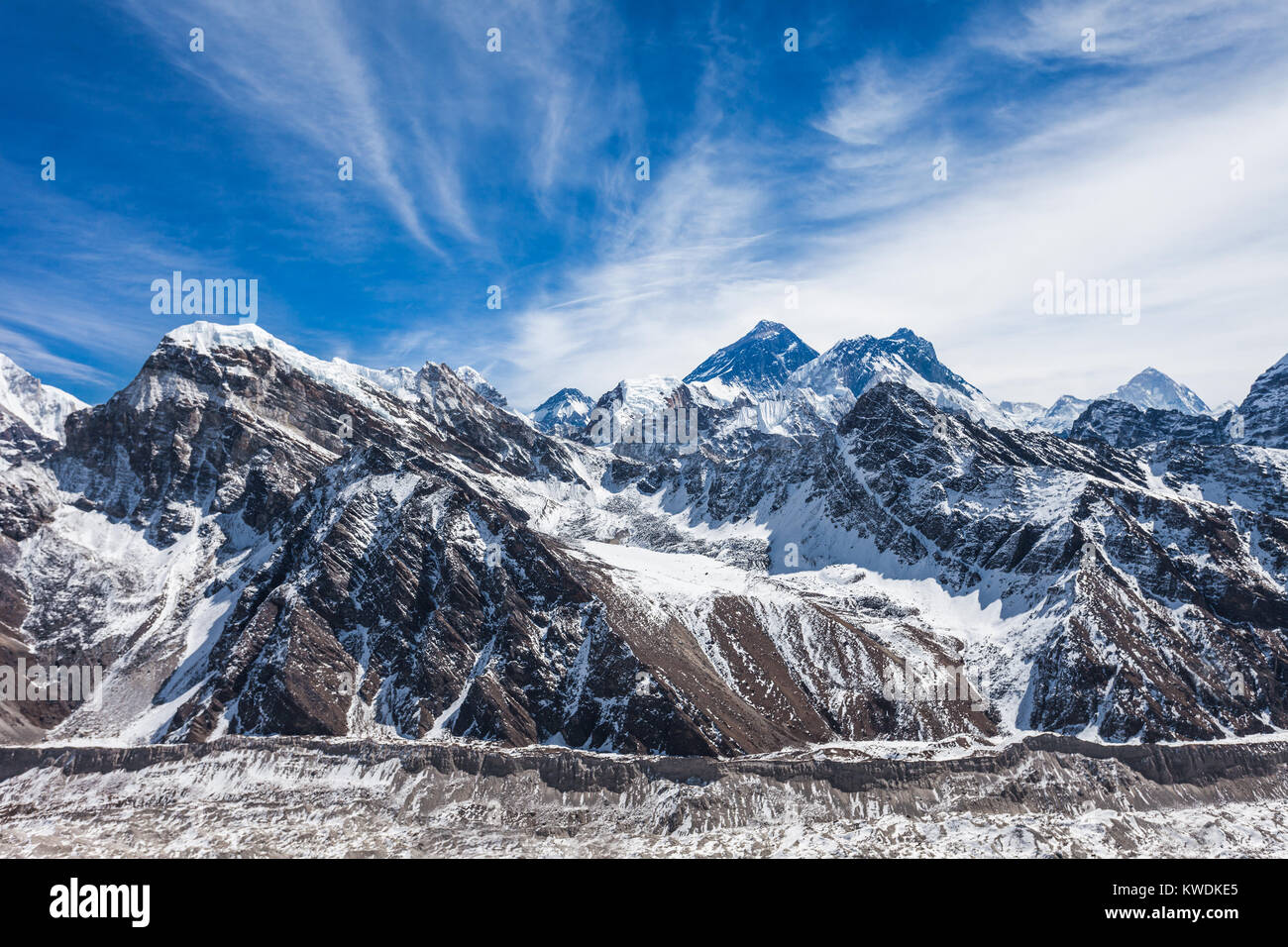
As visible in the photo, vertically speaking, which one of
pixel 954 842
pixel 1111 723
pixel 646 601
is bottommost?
pixel 954 842

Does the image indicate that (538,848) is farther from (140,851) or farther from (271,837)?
(140,851)

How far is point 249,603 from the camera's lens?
180 metres

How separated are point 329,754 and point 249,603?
59.4 meters

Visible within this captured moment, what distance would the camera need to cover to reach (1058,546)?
190 metres

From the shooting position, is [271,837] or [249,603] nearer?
[271,837]

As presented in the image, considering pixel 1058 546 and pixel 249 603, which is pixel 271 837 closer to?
pixel 249 603
